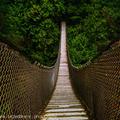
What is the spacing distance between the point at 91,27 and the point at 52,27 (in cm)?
238

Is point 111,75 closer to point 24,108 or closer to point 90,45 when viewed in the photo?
point 24,108

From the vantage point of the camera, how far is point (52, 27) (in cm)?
2492

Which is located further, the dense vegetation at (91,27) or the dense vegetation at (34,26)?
the dense vegetation at (91,27)

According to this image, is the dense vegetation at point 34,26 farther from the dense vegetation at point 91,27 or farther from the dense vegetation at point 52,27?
the dense vegetation at point 91,27

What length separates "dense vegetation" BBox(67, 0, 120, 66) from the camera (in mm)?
24031

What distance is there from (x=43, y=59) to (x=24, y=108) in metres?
20.1

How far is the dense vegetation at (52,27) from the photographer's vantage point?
78.4 feet

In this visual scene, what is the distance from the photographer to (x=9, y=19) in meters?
24.9

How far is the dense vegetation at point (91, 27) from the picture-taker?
24.0 meters

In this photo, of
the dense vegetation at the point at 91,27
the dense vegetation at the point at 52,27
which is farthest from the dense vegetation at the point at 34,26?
the dense vegetation at the point at 91,27

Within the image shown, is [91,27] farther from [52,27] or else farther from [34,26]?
[34,26]

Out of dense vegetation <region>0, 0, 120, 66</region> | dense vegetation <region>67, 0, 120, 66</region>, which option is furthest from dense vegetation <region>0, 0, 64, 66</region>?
dense vegetation <region>67, 0, 120, 66</region>

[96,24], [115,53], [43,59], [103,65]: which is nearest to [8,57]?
[115,53]

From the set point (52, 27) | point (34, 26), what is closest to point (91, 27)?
point (52, 27)
